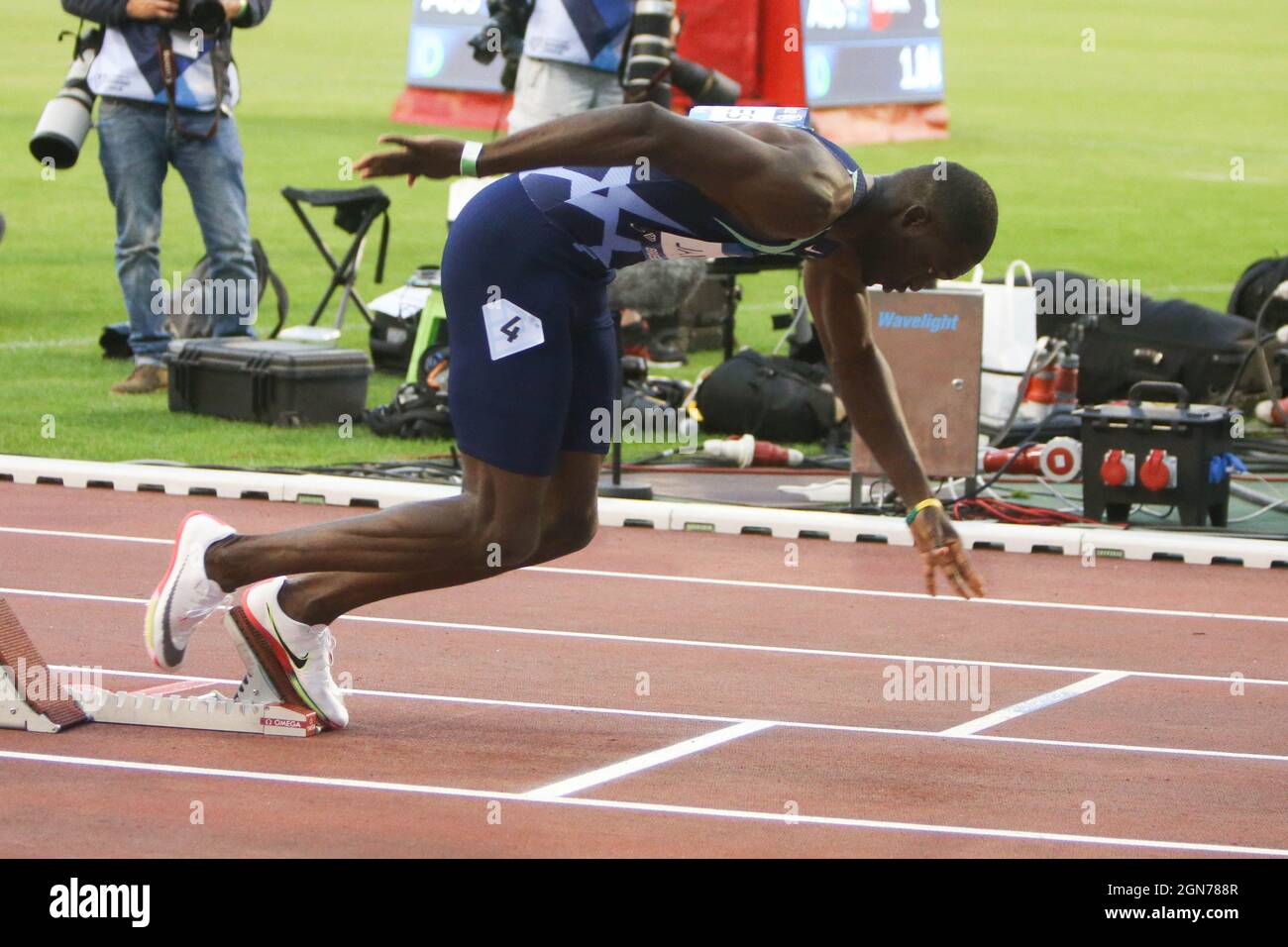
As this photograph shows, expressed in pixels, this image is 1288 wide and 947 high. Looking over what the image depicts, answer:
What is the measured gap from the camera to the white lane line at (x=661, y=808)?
5406 millimetres

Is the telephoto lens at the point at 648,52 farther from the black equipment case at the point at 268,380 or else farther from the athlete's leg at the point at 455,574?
the athlete's leg at the point at 455,574

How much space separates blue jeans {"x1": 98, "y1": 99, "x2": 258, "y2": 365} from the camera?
12.1 m

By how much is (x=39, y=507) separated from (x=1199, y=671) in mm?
5107

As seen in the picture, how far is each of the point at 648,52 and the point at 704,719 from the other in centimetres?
593

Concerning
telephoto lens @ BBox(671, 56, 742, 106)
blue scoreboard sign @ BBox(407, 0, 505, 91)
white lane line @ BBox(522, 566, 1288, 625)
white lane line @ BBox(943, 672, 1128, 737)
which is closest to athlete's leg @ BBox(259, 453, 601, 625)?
white lane line @ BBox(943, 672, 1128, 737)

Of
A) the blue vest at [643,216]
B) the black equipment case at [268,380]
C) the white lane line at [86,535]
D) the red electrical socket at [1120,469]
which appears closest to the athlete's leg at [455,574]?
the blue vest at [643,216]

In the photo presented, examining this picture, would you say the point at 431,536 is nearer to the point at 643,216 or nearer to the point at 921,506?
the point at 643,216

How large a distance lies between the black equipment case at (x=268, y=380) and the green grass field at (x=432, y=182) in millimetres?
142

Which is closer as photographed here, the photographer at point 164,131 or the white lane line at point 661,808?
the white lane line at point 661,808

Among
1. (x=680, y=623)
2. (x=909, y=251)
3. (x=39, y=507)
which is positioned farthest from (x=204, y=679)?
(x=39, y=507)

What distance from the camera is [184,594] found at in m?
5.95

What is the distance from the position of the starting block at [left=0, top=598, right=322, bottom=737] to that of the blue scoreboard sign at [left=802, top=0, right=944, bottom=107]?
62.5 feet

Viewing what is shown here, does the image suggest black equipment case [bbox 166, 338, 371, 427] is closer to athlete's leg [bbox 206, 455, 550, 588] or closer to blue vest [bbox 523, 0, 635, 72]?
blue vest [bbox 523, 0, 635, 72]

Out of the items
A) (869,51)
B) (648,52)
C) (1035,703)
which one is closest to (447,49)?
(869,51)
